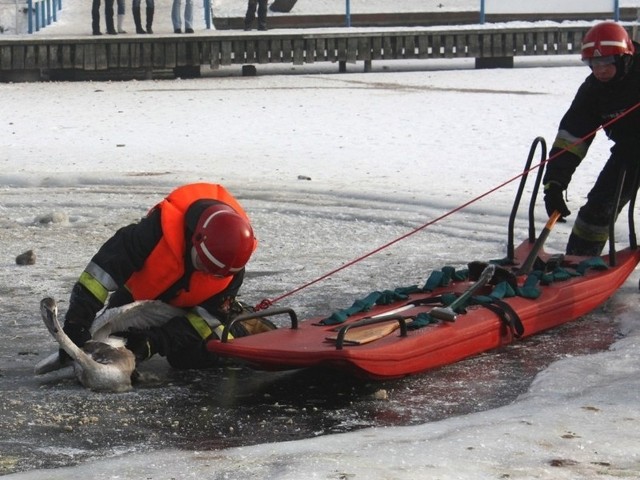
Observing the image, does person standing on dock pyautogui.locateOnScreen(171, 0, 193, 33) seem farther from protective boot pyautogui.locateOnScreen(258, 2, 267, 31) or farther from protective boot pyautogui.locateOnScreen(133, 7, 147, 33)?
protective boot pyautogui.locateOnScreen(258, 2, 267, 31)

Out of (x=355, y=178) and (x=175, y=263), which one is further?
(x=355, y=178)

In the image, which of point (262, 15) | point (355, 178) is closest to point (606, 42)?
point (355, 178)

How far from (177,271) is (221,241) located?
0.29m

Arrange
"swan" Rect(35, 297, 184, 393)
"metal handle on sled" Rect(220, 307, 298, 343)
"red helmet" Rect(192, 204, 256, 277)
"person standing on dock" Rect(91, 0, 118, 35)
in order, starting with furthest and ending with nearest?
1. "person standing on dock" Rect(91, 0, 118, 35)
2. "metal handle on sled" Rect(220, 307, 298, 343)
3. "red helmet" Rect(192, 204, 256, 277)
4. "swan" Rect(35, 297, 184, 393)

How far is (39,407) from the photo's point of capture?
5.12m

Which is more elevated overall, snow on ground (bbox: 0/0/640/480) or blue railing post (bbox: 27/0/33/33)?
blue railing post (bbox: 27/0/33/33)

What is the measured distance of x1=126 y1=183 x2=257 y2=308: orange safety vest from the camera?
17.7 feet

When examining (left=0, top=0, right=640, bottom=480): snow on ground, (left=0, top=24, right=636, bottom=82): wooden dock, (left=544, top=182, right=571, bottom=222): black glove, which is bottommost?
(left=0, top=0, right=640, bottom=480): snow on ground

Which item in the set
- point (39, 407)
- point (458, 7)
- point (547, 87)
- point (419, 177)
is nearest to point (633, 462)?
point (39, 407)

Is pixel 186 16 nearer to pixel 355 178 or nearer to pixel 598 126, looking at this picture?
pixel 355 178

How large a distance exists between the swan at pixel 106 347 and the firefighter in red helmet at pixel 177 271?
48 mm

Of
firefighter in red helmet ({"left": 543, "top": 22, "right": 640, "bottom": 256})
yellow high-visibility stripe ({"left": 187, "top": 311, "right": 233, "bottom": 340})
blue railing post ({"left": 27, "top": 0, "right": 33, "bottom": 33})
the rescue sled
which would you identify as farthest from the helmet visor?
blue railing post ({"left": 27, "top": 0, "right": 33, "bottom": 33})

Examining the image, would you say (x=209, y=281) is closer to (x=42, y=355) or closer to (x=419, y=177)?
(x=42, y=355)

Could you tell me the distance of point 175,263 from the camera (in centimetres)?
541
